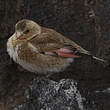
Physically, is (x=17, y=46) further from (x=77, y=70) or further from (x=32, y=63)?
(x=77, y=70)

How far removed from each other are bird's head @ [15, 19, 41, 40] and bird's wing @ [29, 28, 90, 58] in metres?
0.08

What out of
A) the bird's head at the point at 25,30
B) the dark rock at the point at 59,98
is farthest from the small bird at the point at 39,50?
the dark rock at the point at 59,98

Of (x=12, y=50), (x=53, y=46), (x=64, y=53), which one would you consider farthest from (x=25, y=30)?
(x=64, y=53)

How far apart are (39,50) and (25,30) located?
0.39 meters

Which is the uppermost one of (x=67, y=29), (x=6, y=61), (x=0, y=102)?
(x=67, y=29)

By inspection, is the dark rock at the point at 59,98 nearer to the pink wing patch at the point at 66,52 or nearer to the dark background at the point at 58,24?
the pink wing patch at the point at 66,52

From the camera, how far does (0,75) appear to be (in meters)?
7.02

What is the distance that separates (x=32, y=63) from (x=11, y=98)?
1.39m

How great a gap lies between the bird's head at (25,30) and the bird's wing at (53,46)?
80 millimetres

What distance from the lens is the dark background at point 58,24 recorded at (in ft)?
23.0

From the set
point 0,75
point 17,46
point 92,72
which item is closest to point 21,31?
point 17,46

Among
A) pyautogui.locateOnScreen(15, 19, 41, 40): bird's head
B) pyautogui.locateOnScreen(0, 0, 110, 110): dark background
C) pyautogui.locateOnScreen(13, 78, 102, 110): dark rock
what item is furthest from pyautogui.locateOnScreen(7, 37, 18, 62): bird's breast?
pyautogui.locateOnScreen(0, 0, 110, 110): dark background

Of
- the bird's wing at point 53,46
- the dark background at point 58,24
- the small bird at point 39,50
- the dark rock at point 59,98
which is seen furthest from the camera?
the dark background at point 58,24

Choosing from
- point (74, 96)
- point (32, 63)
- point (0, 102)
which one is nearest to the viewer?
point (74, 96)
